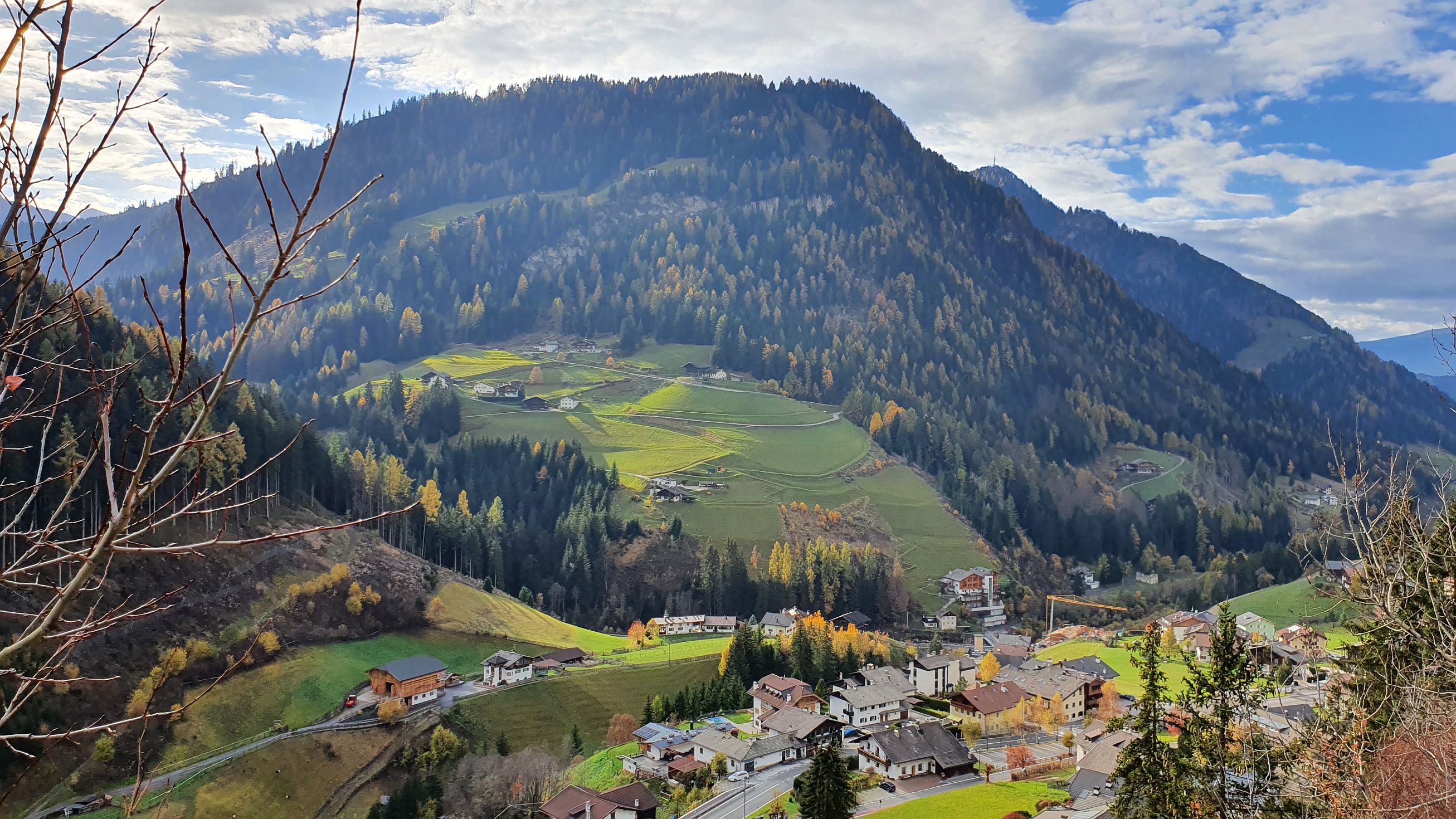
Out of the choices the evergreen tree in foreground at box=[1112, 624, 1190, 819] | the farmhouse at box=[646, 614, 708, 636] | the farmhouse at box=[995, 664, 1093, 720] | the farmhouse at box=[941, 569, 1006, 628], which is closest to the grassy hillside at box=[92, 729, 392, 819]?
the farmhouse at box=[646, 614, 708, 636]

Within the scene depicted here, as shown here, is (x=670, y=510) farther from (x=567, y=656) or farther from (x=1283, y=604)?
(x=1283, y=604)

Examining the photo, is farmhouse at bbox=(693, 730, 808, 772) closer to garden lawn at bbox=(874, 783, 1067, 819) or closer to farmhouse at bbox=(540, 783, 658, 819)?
farmhouse at bbox=(540, 783, 658, 819)

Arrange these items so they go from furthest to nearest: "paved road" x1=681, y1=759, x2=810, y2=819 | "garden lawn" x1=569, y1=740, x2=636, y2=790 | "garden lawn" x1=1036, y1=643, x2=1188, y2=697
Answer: "garden lawn" x1=1036, y1=643, x2=1188, y2=697 → "garden lawn" x1=569, y1=740, x2=636, y2=790 → "paved road" x1=681, y1=759, x2=810, y2=819

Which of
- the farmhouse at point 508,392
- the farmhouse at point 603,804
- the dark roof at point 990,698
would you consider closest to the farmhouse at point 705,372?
the farmhouse at point 508,392

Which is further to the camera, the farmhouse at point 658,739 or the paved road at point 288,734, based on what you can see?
the farmhouse at point 658,739

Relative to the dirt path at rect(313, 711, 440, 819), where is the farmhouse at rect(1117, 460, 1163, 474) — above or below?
above

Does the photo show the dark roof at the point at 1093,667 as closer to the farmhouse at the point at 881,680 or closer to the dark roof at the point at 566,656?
the farmhouse at the point at 881,680
